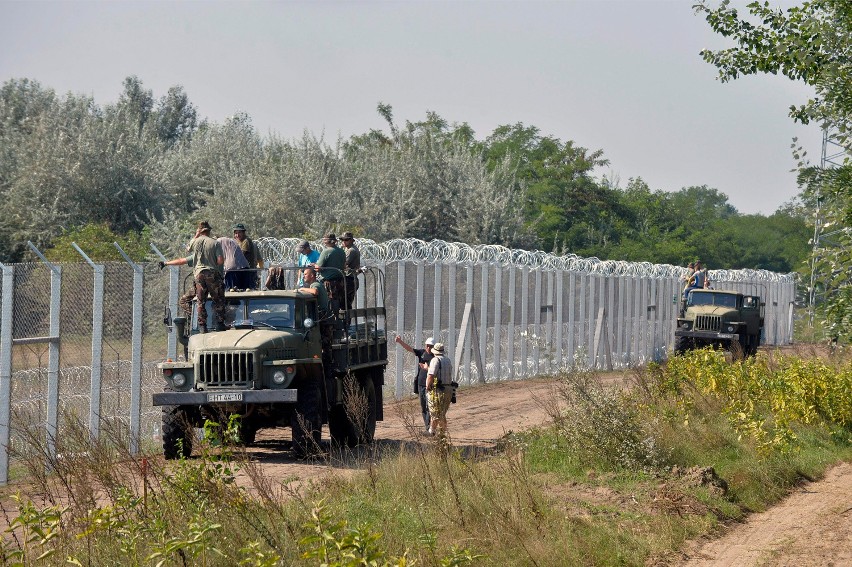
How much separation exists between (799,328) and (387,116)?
20319 millimetres

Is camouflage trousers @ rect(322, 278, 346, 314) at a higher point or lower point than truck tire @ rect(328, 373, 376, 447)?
higher

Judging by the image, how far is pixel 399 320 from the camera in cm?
2084

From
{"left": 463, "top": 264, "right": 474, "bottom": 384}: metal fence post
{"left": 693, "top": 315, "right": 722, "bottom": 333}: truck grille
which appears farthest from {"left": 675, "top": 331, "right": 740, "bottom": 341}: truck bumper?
{"left": 463, "top": 264, "right": 474, "bottom": 384}: metal fence post

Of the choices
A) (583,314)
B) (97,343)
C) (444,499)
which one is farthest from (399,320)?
(444,499)

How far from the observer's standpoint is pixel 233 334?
13.4 m

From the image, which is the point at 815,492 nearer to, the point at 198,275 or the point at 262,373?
the point at 262,373

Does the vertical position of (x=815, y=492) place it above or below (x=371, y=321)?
below

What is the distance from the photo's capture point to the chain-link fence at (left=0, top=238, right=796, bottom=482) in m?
12.7

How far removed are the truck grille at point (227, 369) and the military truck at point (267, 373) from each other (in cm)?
1

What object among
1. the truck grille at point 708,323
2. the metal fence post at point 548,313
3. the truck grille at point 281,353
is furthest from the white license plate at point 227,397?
the truck grille at point 708,323

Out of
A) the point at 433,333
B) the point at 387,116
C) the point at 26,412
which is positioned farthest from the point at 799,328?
the point at 26,412

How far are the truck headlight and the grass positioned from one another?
6.09 ft

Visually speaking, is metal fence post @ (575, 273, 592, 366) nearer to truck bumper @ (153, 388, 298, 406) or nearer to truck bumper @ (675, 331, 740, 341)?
truck bumper @ (675, 331, 740, 341)

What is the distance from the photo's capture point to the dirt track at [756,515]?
981cm
